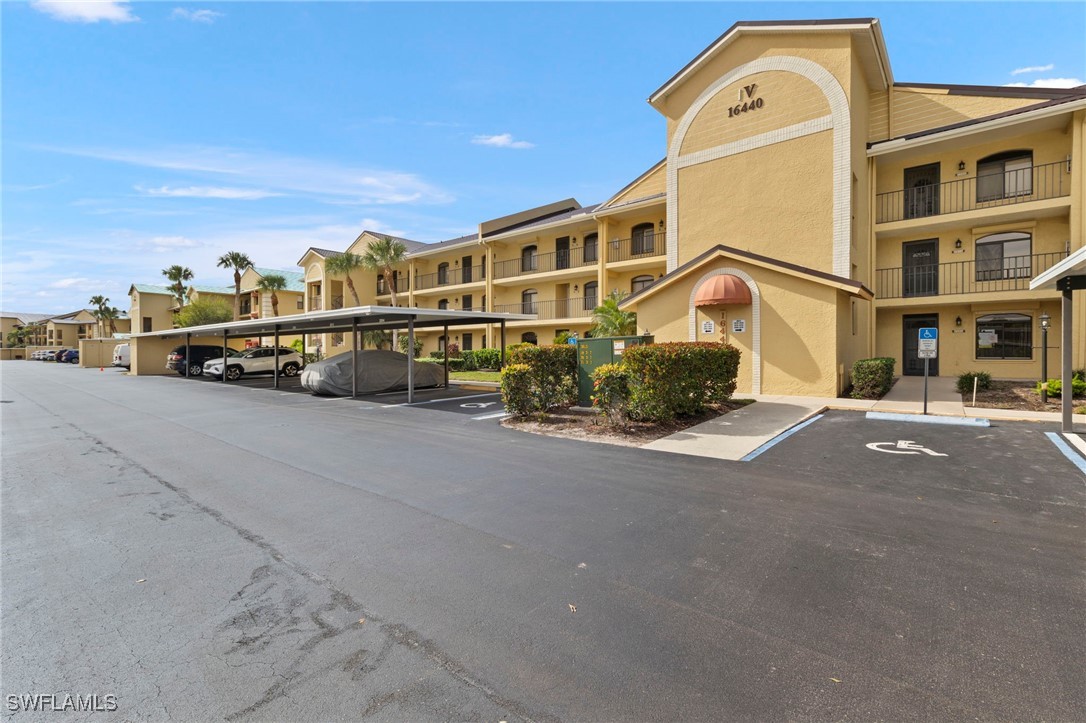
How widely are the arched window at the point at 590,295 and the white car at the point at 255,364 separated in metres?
17.5

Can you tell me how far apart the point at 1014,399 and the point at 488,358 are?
21.9 metres

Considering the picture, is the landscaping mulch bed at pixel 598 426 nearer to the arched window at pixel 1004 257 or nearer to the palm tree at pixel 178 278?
the arched window at pixel 1004 257

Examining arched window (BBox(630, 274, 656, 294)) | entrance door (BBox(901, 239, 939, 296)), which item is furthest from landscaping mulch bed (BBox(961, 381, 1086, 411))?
arched window (BBox(630, 274, 656, 294))

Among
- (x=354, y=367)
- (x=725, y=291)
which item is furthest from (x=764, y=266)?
(x=354, y=367)

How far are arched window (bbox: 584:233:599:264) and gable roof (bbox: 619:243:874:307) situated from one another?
1090cm

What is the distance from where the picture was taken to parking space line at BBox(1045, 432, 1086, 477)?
21.8 feet

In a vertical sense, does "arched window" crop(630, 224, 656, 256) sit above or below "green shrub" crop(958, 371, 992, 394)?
above

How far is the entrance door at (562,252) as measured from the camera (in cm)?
2856

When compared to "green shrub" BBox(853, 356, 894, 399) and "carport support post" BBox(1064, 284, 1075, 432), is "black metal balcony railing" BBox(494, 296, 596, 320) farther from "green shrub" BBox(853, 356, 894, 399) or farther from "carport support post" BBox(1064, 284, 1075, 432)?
"carport support post" BBox(1064, 284, 1075, 432)

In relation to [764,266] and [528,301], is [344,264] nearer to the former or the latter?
[528,301]

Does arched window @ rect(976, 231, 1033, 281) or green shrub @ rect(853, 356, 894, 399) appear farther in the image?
arched window @ rect(976, 231, 1033, 281)

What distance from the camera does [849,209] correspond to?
14.7m

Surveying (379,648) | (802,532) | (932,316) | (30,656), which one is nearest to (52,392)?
(30,656)

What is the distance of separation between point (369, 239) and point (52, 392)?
2114 centimetres
